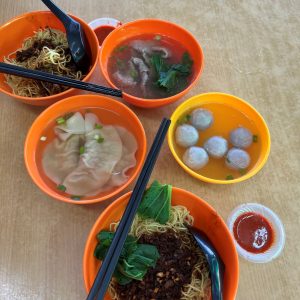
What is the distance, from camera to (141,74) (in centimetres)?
129

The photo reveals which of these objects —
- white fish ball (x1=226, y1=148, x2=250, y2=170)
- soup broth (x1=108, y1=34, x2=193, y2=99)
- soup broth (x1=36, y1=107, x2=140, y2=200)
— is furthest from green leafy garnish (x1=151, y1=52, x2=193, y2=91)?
white fish ball (x1=226, y1=148, x2=250, y2=170)

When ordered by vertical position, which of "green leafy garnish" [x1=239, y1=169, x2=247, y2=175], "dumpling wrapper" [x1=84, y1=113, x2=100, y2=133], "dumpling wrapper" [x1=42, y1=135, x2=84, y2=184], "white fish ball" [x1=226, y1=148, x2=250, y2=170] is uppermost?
"dumpling wrapper" [x1=84, y1=113, x2=100, y2=133]

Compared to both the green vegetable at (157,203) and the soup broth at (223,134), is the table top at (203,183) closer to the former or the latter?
the soup broth at (223,134)

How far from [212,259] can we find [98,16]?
116 cm

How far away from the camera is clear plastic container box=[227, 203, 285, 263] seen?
104cm

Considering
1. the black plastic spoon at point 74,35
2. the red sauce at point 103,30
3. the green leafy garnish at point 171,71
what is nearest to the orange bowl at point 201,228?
the green leafy garnish at point 171,71

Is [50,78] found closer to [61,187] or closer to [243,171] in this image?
[61,187]

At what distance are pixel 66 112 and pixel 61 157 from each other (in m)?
0.17

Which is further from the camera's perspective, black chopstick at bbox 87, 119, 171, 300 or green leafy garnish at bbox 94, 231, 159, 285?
green leafy garnish at bbox 94, 231, 159, 285

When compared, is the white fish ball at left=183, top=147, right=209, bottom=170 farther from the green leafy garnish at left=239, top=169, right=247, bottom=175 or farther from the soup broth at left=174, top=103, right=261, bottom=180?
the green leafy garnish at left=239, top=169, right=247, bottom=175

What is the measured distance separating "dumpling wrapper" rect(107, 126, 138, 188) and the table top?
0.31 feet

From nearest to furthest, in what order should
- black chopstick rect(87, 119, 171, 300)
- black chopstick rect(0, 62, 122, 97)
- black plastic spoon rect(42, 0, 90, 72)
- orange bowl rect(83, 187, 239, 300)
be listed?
black chopstick rect(87, 119, 171, 300) < orange bowl rect(83, 187, 239, 300) < black chopstick rect(0, 62, 122, 97) < black plastic spoon rect(42, 0, 90, 72)

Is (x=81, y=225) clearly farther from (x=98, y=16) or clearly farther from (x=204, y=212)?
(x=98, y=16)

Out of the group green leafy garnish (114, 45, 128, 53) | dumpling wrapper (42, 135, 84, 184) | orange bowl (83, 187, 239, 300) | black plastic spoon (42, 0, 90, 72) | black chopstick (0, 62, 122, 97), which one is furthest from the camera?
green leafy garnish (114, 45, 128, 53)
